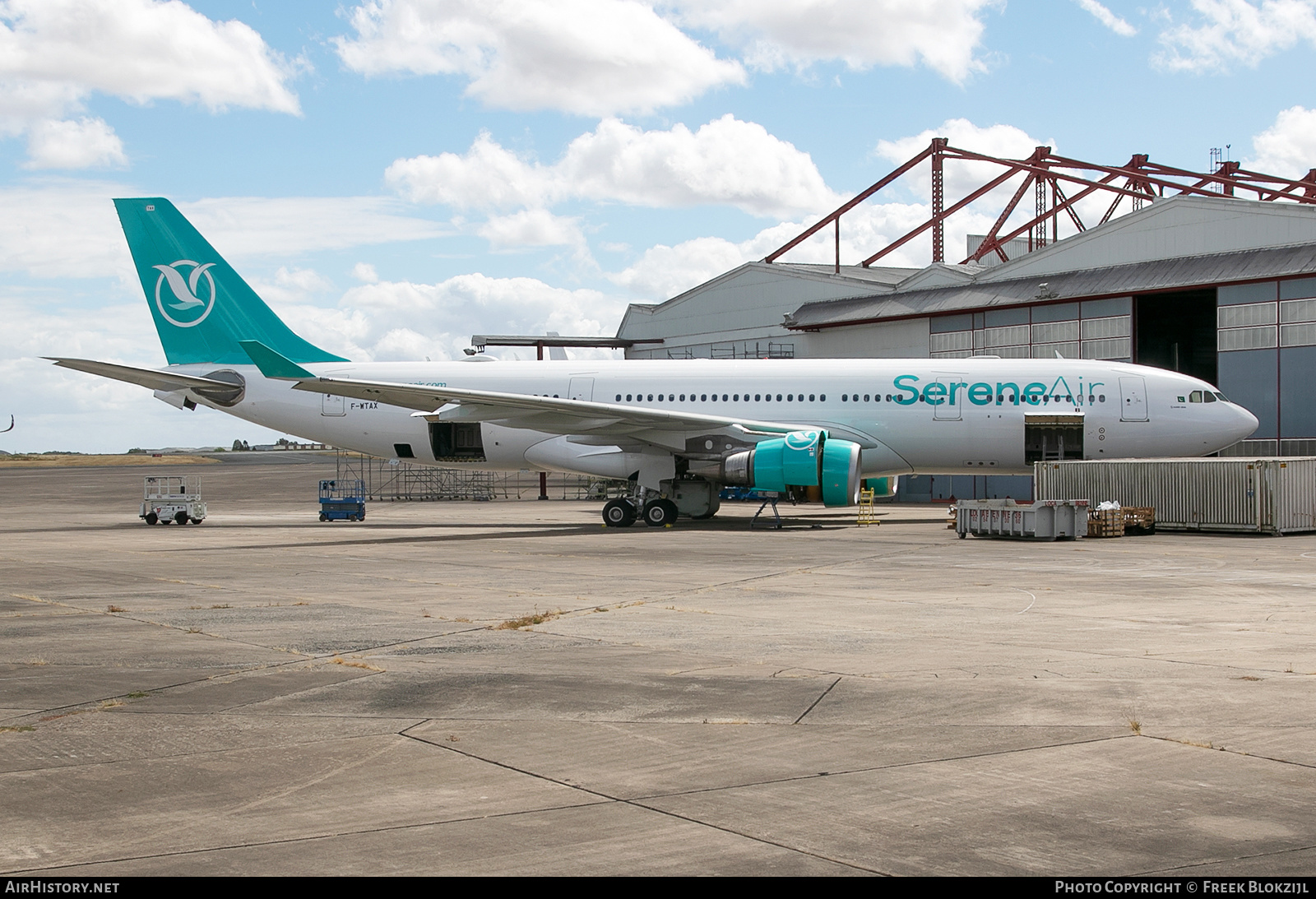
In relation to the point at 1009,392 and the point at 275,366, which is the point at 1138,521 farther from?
the point at 275,366

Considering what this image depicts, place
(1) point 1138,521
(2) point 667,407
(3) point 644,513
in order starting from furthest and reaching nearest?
(2) point 667,407, (3) point 644,513, (1) point 1138,521

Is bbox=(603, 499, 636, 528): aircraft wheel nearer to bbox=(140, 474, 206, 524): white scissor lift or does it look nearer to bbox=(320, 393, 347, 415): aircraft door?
bbox=(320, 393, 347, 415): aircraft door

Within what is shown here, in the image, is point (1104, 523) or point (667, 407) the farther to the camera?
point (667, 407)

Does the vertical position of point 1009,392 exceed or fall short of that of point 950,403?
it exceeds it

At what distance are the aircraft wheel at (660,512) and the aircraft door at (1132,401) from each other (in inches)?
425

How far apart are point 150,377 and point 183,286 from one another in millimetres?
2913

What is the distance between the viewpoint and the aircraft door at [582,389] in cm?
2905

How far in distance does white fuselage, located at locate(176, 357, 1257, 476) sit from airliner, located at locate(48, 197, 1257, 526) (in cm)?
4

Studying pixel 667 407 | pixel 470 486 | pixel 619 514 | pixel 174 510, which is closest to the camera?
pixel 619 514

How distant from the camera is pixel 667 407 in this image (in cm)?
2900

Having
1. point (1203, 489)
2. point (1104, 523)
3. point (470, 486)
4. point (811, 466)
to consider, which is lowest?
point (1104, 523)

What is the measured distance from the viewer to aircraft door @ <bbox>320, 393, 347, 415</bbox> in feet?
99.2

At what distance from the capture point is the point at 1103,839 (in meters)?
4.88

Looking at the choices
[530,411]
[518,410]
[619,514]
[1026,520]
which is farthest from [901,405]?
[518,410]
